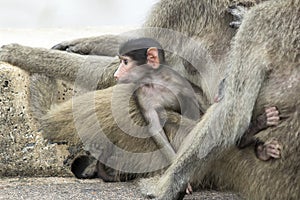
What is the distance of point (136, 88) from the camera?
186 inches

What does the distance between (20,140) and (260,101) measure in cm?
149

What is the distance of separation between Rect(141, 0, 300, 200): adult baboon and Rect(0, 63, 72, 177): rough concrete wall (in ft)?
3.27

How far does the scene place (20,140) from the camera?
16.3ft

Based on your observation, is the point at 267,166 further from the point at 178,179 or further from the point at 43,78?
the point at 43,78

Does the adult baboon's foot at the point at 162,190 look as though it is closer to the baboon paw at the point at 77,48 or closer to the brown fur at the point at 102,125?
the brown fur at the point at 102,125

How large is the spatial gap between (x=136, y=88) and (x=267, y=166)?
2.95 ft

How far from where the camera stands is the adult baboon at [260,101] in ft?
13.5

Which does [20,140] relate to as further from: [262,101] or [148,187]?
[262,101]

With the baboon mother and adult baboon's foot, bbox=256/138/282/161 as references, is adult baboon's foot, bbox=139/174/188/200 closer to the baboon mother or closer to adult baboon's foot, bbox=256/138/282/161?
the baboon mother

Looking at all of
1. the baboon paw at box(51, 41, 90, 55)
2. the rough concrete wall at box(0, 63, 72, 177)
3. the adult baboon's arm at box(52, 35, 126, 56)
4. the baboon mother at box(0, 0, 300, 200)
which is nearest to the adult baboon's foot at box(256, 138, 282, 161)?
the baboon mother at box(0, 0, 300, 200)

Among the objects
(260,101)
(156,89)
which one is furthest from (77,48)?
(260,101)

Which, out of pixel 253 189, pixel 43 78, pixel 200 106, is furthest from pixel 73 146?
pixel 253 189

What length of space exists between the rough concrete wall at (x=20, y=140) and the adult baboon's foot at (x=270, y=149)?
1.32 meters

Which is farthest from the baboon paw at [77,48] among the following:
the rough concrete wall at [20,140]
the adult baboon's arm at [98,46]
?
the rough concrete wall at [20,140]
